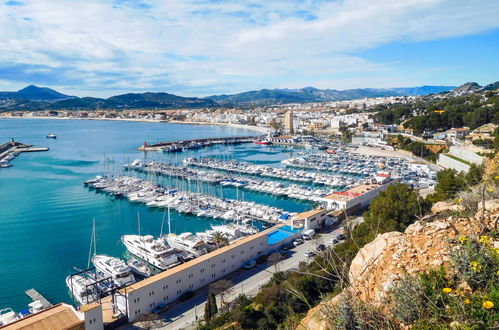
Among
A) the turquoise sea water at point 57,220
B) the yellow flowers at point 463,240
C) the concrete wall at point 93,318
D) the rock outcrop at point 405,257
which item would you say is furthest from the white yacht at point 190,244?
the yellow flowers at point 463,240

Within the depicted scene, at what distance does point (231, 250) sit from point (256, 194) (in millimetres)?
11152

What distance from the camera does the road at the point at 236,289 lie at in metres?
8.61

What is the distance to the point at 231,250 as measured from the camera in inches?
440

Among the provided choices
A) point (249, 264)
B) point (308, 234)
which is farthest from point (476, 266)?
point (308, 234)

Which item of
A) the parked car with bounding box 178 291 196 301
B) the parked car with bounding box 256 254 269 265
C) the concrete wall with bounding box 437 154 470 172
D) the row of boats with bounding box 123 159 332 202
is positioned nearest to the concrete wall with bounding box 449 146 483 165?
the concrete wall with bounding box 437 154 470 172

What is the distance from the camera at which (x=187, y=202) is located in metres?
19.1

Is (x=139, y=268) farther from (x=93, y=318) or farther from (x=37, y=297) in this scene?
(x=93, y=318)

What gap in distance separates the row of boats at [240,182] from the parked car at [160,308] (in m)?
12.1

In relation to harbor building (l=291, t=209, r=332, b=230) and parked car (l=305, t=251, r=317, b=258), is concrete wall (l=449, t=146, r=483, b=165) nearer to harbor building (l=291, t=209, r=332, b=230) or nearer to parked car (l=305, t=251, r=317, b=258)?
harbor building (l=291, t=209, r=332, b=230)

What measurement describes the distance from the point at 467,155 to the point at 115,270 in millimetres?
21506

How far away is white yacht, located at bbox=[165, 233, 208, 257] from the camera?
12398mm

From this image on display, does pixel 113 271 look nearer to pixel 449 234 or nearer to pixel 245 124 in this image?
pixel 449 234

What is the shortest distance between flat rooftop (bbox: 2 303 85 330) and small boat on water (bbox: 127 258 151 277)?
348cm

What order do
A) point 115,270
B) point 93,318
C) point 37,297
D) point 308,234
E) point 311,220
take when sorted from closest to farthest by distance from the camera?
point 93,318
point 37,297
point 115,270
point 308,234
point 311,220
